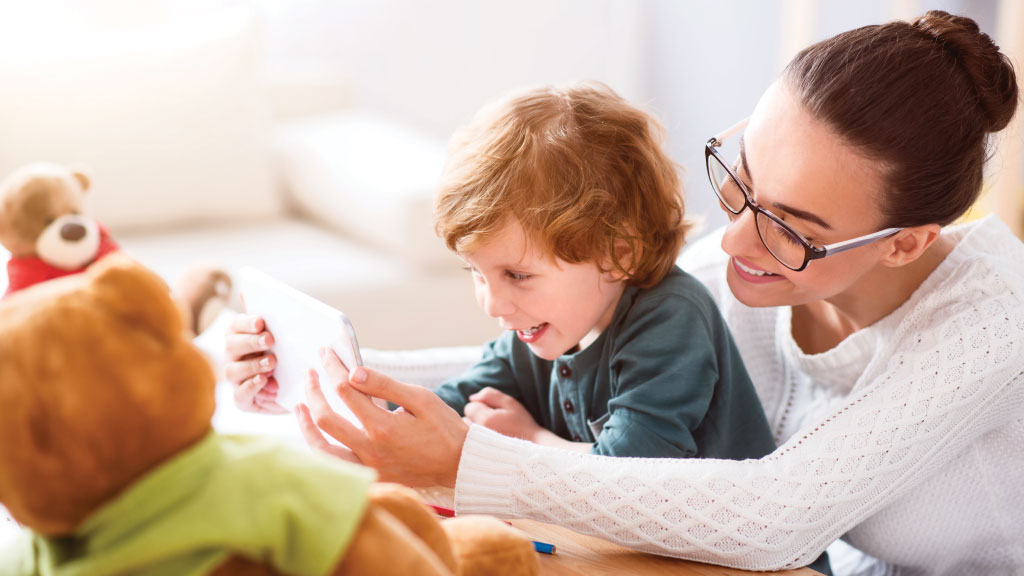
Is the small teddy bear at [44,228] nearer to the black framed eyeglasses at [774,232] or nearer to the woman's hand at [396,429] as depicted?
the woman's hand at [396,429]

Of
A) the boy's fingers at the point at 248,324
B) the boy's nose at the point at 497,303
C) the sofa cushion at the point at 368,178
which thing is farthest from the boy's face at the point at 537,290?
the sofa cushion at the point at 368,178

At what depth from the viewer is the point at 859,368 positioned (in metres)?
1.15

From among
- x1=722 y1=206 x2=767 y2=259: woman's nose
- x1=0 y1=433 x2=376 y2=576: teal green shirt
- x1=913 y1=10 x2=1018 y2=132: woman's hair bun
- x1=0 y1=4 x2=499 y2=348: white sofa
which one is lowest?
x1=0 y1=4 x2=499 y2=348: white sofa

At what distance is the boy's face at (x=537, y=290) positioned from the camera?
105 cm

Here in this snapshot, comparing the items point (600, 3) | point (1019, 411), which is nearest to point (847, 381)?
point (1019, 411)

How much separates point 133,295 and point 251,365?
62 cm

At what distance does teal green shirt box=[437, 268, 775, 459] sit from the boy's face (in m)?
0.04

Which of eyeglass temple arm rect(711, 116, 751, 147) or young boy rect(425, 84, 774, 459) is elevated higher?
eyeglass temple arm rect(711, 116, 751, 147)

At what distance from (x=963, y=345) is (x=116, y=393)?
2.62ft

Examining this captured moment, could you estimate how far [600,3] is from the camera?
142 inches

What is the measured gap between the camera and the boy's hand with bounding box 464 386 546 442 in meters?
1.13

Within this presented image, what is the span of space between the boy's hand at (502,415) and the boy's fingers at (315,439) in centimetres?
24

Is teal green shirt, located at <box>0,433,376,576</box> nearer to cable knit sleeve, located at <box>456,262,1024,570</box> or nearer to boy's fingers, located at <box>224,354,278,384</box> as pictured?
cable knit sleeve, located at <box>456,262,1024,570</box>

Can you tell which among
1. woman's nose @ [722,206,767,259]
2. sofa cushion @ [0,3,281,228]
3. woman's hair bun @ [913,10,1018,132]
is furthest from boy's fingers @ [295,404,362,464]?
sofa cushion @ [0,3,281,228]
